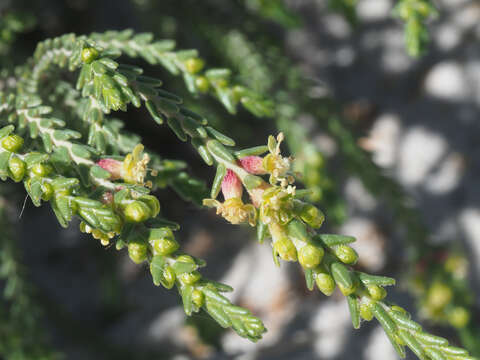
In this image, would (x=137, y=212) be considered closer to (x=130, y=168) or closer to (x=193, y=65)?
(x=130, y=168)

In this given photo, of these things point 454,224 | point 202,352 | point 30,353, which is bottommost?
point 202,352

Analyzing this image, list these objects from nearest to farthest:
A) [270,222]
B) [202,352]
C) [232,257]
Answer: [270,222] < [202,352] < [232,257]

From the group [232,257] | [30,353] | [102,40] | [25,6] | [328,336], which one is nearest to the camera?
[102,40]

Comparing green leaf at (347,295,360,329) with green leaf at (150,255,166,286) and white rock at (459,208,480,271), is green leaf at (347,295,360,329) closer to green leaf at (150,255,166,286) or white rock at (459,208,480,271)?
green leaf at (150,255,166,286)

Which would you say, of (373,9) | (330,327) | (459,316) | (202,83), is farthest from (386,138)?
(202,83)

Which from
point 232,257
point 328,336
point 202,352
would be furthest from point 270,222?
point 232,257

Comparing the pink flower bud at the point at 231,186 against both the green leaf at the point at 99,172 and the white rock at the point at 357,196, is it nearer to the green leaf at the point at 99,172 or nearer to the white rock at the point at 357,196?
→ the green leaf at the point at 99,172

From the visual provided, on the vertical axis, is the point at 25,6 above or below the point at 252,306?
above

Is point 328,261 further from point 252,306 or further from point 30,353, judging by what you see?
point 252,306

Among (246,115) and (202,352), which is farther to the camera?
(246,115)
